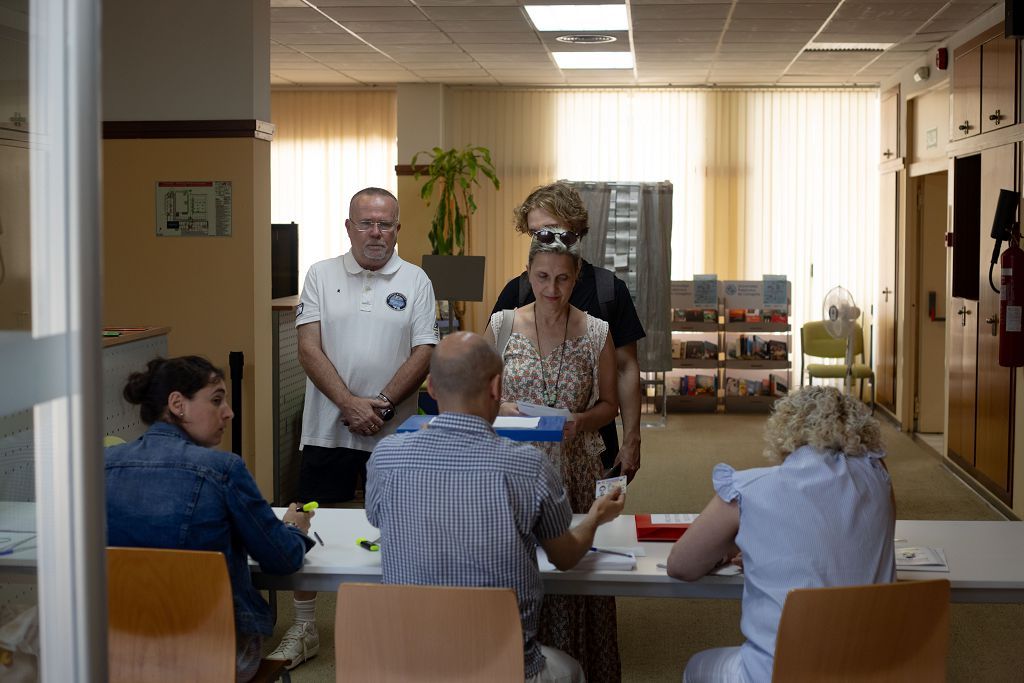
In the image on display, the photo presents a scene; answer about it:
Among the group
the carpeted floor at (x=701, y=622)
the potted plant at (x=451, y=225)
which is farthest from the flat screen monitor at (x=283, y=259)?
the carpeted floor at (x=701, y=622)

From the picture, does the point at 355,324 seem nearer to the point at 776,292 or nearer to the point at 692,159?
the point at 776,292

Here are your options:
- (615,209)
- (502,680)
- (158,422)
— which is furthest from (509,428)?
(615,209)

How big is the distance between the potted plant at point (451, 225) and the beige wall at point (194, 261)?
166 centimetres

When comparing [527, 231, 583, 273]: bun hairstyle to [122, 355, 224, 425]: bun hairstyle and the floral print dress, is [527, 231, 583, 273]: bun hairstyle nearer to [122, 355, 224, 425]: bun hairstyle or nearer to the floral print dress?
the floral print dress

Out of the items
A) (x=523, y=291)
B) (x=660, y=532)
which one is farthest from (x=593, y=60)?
(x=660, y=532)

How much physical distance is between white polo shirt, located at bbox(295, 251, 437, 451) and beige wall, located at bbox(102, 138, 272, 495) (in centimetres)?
174

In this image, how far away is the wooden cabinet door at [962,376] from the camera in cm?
725

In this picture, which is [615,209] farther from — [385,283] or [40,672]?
[40,672]

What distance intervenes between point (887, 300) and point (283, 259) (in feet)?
19.9

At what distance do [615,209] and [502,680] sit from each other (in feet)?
25.0

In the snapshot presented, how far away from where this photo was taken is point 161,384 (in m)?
2.59

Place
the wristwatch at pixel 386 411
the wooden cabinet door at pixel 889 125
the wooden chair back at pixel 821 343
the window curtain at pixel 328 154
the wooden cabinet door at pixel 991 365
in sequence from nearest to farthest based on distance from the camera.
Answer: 1. the wristwatch at pixel 386 411
2. the wooden cabinet door at pixel 991 365
3. the wooden cabinet door at pixel 889 125
4. the wooden chair back at pixel 821 343
5. the window curtain at pixel 328 154

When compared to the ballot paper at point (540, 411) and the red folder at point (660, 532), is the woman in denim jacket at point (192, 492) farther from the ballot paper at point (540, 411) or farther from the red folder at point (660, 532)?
the red folder at point (660, 532)

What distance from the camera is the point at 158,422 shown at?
8.42 ft
